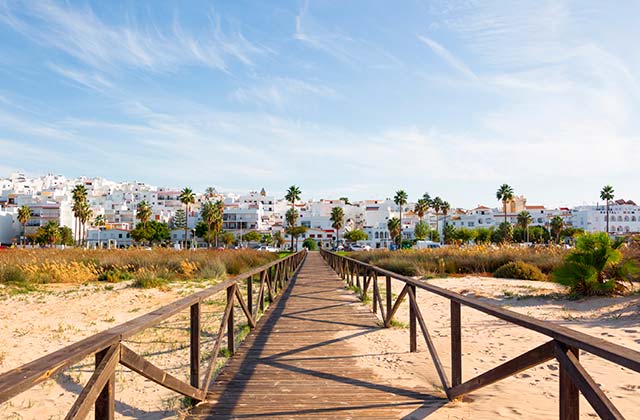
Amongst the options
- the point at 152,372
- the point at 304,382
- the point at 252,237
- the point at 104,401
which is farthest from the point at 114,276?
the point at 252,237

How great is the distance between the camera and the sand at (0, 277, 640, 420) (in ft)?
15.4

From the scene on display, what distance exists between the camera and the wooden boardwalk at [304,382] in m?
3.94

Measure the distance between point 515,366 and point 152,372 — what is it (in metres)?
2.40

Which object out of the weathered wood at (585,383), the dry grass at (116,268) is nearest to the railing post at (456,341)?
the weathered wood at (585,383)

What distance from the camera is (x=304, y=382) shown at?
470 centimetres

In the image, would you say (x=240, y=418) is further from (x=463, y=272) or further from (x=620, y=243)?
(x=463, y=272)

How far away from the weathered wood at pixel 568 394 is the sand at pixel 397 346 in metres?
1.52

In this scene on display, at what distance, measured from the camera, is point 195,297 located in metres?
4.24

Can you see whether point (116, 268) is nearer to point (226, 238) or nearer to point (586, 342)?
point (586, 342)

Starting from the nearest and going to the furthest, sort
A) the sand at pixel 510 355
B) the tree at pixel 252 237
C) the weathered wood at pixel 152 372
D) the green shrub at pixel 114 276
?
the weathered wood at pixel 152 372 < the sand at pixel 510 355 < the green shrub at pixel 114 276 < the tree at pixel 252 237

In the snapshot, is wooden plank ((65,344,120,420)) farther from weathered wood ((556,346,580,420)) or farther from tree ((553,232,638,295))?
tree ((553,232,638,295))

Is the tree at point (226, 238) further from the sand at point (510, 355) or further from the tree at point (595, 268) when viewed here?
the tree at point (595, 268)

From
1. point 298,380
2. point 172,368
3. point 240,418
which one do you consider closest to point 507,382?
point 298,380

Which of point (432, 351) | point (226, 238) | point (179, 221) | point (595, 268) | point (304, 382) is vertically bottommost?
point (226, 238)
